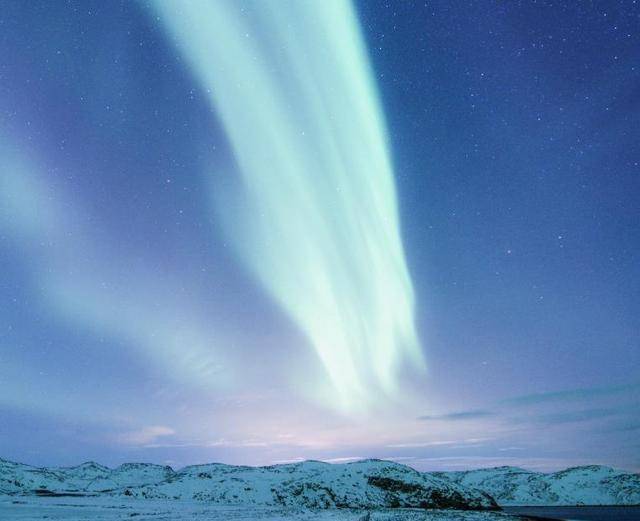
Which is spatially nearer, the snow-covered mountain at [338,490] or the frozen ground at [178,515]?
the frozen ground at [178,515]

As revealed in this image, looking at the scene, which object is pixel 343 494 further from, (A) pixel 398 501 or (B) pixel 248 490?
(B) pixel 248 490

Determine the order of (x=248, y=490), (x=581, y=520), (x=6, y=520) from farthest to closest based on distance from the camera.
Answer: (x=248, y=490) < (x=581, y=520) < (x=6, y=520)

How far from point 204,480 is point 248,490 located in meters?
31.1

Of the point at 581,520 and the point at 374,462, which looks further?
the point at 374,462

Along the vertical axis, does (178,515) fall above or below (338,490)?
below

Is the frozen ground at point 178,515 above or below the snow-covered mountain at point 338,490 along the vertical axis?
below

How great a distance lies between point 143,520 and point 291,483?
121170mm

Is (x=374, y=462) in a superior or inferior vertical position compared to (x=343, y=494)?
superior

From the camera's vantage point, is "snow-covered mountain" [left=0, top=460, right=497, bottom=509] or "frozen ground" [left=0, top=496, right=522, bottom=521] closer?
"frozen ground" [left=0, top=496, right=522, bottom=521]

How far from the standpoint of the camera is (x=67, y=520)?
64125mm

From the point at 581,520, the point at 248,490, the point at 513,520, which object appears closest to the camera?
the point at 513,520

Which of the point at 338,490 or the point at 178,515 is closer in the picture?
the point at 178,515

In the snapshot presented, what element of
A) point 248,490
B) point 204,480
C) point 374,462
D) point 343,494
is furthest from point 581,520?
point 204,480

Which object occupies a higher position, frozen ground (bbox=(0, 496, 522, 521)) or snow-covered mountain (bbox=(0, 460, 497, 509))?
snow-covered mountain (bbox=(0, 460, 497, 509))
